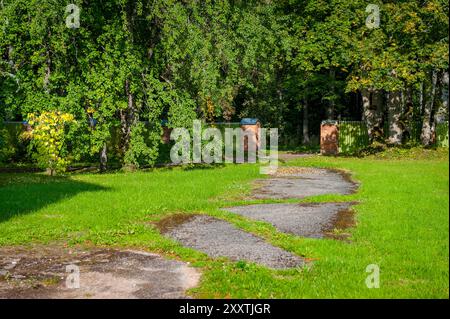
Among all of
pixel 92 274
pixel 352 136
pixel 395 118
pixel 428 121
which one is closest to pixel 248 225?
pixel 92 274

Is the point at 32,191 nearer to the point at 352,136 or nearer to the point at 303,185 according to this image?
the point at 303,185

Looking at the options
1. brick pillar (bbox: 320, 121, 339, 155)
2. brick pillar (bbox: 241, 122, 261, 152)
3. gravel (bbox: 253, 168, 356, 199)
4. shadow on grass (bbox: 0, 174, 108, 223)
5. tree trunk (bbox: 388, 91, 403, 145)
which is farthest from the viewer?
brick pillar (bbox: 241, 122, 261, 152)

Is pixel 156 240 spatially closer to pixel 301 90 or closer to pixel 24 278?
pixel 24 278

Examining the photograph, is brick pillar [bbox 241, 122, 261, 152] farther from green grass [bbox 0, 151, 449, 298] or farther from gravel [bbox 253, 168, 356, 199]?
green grass [bbox 0, 151, 449, 298]

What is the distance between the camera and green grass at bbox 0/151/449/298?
7008mm

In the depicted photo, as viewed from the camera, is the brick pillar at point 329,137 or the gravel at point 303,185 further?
the brick pillar at point 329,137

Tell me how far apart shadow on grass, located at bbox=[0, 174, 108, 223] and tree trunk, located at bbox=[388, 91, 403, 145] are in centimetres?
1952

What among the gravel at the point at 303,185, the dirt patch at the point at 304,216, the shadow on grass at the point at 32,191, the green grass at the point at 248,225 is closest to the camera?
the green grass at the point at 248,225

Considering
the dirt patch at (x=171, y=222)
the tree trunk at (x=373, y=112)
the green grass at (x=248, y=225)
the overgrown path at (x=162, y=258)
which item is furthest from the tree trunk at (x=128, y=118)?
the tree trunk at (x=373, y=112)

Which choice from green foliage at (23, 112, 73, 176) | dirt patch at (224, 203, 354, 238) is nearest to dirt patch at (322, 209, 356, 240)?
dirt patch at (224, 203, 354, 238)

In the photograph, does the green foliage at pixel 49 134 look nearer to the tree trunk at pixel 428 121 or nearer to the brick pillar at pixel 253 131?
the brick pillar at pixel 253 131

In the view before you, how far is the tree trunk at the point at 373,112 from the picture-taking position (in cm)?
3200

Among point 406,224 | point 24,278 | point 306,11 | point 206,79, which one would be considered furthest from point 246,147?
point 24,278

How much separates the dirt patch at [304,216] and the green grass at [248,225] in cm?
42
